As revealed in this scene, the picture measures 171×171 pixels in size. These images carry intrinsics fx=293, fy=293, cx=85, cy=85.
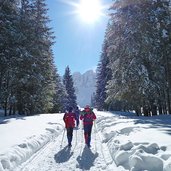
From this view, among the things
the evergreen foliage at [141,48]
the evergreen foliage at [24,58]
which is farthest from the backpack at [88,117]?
the evergreen foliage at [24,58]

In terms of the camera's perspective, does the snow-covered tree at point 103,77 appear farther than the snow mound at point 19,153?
Yes

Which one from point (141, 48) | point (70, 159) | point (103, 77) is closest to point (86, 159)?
point (70, 159)

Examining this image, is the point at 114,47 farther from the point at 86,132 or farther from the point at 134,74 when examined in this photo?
the point at 86,132

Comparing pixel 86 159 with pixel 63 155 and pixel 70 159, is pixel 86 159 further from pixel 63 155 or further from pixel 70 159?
pixel 63 155

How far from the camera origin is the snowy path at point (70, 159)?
29.8 feet

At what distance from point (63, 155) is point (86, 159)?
1.26 m

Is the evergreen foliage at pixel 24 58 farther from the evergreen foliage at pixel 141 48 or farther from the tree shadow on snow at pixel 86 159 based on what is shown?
the tree shadow on snow at pixel 86 159

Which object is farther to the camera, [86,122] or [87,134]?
[86,122]

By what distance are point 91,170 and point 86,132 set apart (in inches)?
201

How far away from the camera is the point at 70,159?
10.5 m

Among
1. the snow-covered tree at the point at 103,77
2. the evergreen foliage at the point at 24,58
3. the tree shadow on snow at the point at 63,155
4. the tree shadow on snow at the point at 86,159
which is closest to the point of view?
the tree shadow on snow at the point at 86,159

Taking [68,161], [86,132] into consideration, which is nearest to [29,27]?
[86,132]

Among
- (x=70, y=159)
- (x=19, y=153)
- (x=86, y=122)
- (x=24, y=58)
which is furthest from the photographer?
(x=24, y=58)

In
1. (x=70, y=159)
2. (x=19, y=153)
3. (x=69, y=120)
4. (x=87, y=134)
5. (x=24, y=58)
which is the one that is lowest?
(x=70, y=159)
